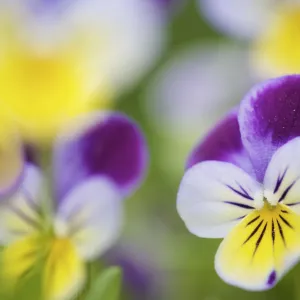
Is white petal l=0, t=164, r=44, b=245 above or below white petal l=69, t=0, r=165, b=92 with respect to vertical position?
below

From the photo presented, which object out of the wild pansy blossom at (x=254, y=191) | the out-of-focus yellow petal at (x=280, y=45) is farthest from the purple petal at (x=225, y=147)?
the out-of-focus yellow petal at (x=280, y=45)

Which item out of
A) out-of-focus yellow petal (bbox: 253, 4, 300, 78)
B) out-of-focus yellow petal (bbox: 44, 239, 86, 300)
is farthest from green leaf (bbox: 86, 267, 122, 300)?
out-of-focus yellow petal (bbox: 253, 4, 300, 78)

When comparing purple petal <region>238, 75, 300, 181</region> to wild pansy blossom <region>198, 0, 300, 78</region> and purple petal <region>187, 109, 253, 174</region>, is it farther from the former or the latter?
wild pansy blossom <region>198, 0, 300, 78</region>

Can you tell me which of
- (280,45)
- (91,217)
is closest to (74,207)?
(91,217)

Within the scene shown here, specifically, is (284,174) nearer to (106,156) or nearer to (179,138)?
(106,156)

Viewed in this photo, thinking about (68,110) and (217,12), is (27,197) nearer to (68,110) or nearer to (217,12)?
(68,110)

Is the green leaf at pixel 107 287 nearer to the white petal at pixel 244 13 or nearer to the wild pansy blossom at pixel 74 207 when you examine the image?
the wild pansy blossom at pixel 74 207
